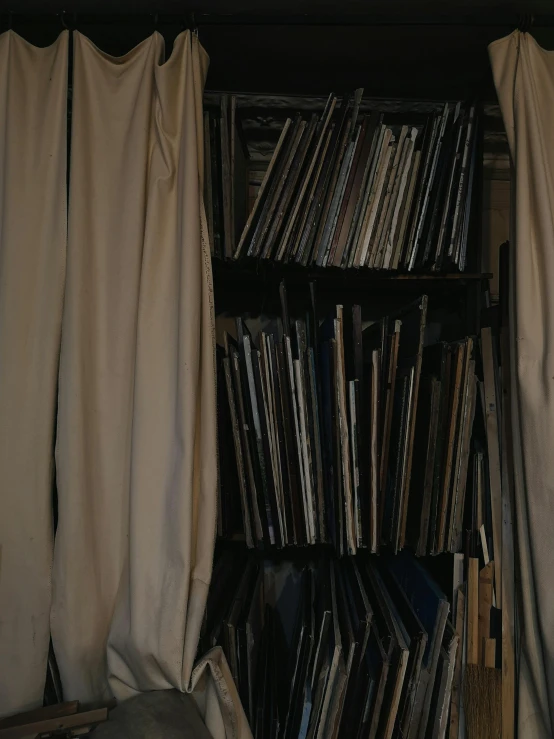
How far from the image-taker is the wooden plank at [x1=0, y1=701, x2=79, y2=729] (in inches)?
34.6

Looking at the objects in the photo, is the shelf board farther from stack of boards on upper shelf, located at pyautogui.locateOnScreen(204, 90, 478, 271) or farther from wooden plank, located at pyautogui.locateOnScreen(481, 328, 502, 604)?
wooden plank, located at pyautogui.locateOnScreen(481, 328, 502, 604)

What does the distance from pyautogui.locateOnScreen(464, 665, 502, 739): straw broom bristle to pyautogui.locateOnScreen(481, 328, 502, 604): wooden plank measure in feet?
0.47

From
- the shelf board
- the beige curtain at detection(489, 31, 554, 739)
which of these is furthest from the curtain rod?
the shelf board

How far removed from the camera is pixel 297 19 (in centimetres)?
105

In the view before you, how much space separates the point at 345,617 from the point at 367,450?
0.35 meters

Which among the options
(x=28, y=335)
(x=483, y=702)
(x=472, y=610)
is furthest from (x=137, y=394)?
(x=483, y=702)

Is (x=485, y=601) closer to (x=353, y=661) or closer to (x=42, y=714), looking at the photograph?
(x=353, y=661)

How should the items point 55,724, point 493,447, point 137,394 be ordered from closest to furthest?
point 55,724 → point 137,394 → point 493,447

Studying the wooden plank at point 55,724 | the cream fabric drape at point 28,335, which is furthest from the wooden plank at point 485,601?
the cream fabric drape at point 28,335

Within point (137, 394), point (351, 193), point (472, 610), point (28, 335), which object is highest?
point (351, 193)

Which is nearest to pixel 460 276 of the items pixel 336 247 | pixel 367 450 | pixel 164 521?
pixel 336 247

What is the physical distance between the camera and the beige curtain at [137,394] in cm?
93

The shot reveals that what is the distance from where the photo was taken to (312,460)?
1077 millimetres

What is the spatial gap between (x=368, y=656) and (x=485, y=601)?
0.26 m
